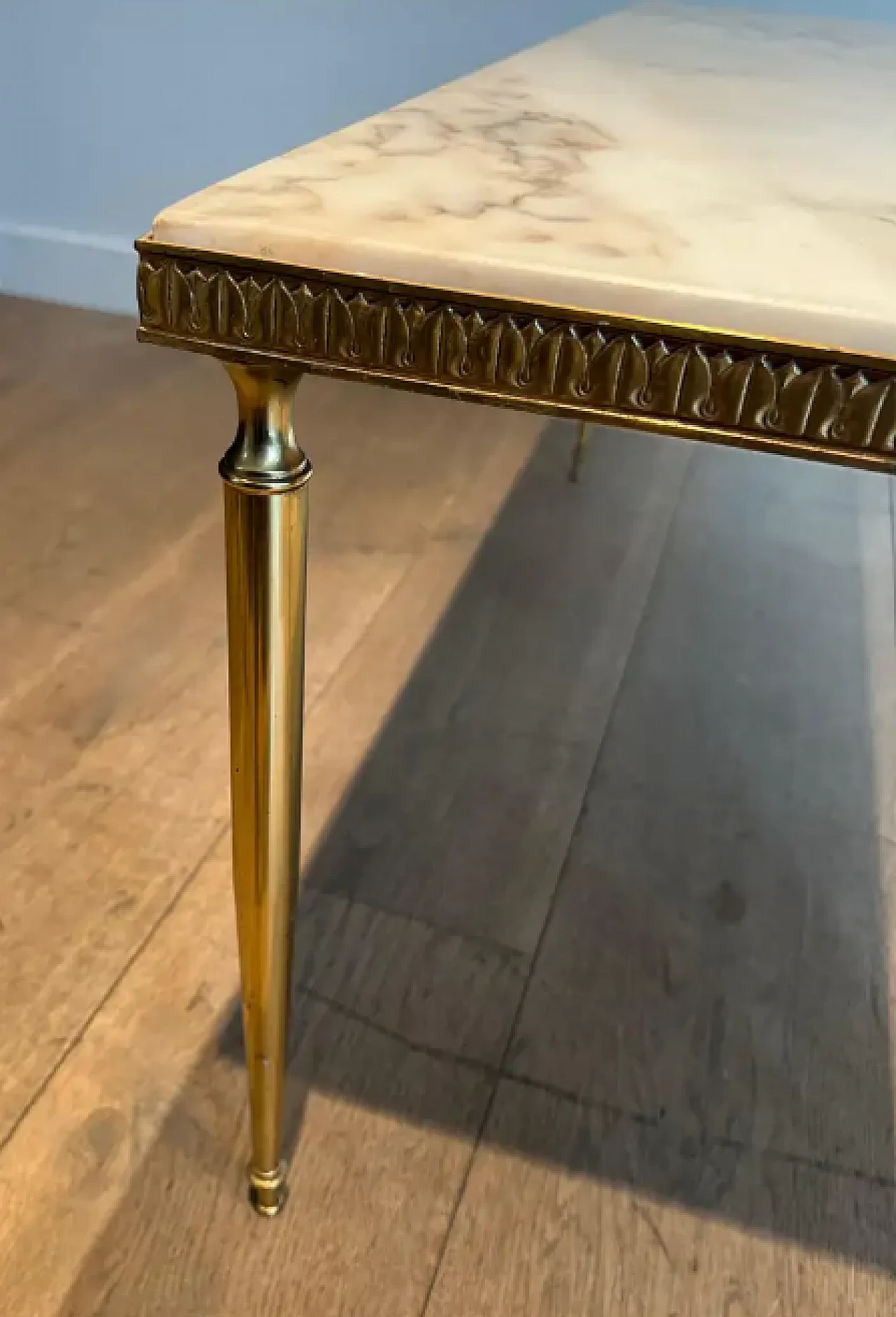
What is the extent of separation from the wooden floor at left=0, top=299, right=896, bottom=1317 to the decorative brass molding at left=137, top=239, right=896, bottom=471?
50 cm

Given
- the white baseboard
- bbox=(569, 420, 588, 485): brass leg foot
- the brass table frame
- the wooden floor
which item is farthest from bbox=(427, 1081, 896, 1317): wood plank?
the white baseboard

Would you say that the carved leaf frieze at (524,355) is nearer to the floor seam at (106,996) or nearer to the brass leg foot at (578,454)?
the floor seam at (106,996)

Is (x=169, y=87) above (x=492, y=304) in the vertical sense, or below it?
below

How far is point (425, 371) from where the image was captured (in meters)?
0.44

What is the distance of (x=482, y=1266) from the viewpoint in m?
0.67

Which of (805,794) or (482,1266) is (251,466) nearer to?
(482,1266)

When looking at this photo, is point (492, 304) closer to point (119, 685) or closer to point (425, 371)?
point (425, 371)

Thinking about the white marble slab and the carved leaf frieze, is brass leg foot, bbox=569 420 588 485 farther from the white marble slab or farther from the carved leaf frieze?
the carved leaf frieze

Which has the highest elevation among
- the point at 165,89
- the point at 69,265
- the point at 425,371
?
the point at 425,371

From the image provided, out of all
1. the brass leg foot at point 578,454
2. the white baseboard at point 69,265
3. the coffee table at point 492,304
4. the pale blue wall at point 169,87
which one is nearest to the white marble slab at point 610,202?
the coffee table at point 492,304

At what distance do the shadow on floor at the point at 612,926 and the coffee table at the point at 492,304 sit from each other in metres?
0.17

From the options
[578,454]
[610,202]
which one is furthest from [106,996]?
[578,454]

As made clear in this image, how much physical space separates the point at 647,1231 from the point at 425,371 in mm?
529

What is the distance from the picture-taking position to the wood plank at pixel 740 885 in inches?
30.6
